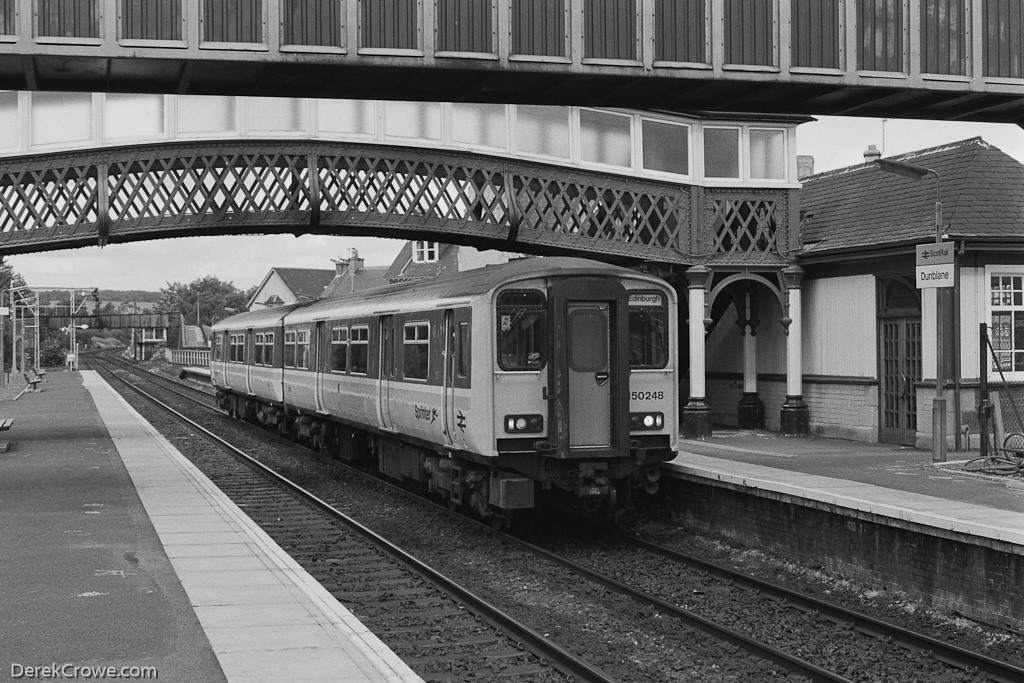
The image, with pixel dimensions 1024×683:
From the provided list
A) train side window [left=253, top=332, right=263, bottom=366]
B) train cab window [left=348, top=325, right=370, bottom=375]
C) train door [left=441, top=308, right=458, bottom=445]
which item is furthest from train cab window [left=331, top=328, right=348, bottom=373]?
Answer: train side window [left=253, top=332, right=263, bottom=366]

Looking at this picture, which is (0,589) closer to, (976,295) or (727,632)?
(727,632)

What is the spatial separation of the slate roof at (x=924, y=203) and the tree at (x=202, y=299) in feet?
345

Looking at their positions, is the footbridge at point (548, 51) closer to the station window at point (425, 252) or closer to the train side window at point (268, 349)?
the train side window at point (268, 349)

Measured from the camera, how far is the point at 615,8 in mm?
12172

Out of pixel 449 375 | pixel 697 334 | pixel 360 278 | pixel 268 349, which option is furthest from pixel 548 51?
pixel 360 278

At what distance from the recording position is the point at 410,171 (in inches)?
832

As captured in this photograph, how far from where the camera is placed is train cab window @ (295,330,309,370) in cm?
2223

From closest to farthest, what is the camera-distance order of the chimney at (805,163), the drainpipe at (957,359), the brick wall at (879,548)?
the brick wall at (879,548) → the drainpipe at (957,359) → the chimney at (805,163)

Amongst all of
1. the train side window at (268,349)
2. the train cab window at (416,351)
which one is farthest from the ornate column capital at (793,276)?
the train side window at (268,349)

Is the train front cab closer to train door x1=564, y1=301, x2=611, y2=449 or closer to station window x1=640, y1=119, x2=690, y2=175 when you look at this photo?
train door x1=564, y1=301, x2=611, y2=449

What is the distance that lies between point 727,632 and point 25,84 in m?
9.54

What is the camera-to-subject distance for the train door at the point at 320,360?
20531 millimetres

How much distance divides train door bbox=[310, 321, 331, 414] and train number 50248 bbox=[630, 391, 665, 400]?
8.59m

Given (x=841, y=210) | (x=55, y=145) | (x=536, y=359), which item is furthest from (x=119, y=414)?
(x=536, y=359)
